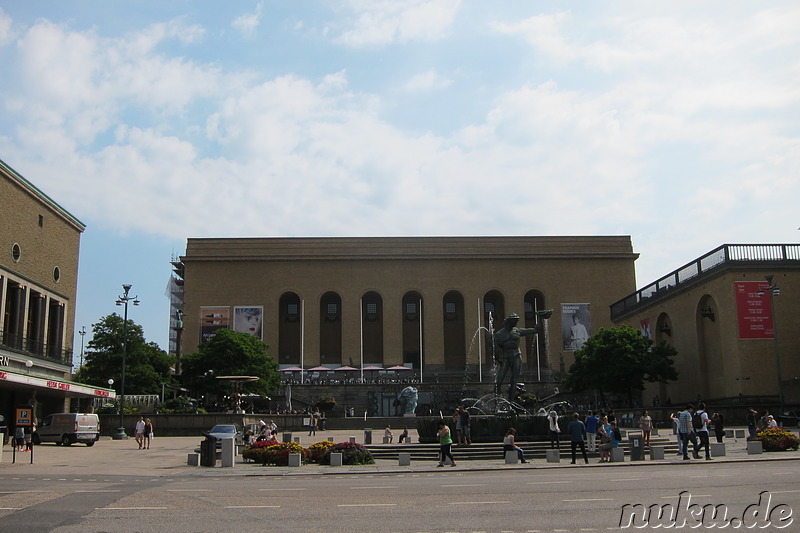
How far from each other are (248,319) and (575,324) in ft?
98.3

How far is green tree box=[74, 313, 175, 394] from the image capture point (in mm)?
56562

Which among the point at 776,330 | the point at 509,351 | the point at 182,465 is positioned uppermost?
the point at 776,330

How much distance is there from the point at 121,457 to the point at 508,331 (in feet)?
47.7

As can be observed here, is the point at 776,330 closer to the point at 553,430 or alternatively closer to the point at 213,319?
the point at 553,430

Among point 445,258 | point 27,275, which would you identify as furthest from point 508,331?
point 445,258

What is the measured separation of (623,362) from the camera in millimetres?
50438

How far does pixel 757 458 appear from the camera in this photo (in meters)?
22.9

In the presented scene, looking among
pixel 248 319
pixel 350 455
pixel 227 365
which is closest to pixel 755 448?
pixel 350 455

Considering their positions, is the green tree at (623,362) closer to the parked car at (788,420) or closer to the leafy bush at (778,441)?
the parked car at (788,420)

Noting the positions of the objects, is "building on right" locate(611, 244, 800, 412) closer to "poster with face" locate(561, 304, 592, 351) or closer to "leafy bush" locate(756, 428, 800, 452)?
"leafy bush" locate(756, 428, 800, 452)

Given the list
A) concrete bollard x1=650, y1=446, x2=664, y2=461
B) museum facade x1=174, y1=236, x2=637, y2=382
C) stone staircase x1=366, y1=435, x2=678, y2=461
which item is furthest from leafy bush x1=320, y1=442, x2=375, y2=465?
museum facade x1=174, y1=236, x2=637, y2=382

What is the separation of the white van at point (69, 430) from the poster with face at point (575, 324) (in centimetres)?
4771

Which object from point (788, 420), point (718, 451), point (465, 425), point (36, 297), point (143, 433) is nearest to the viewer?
point (718, 451)

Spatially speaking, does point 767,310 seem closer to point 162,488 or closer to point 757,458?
point 757,458
